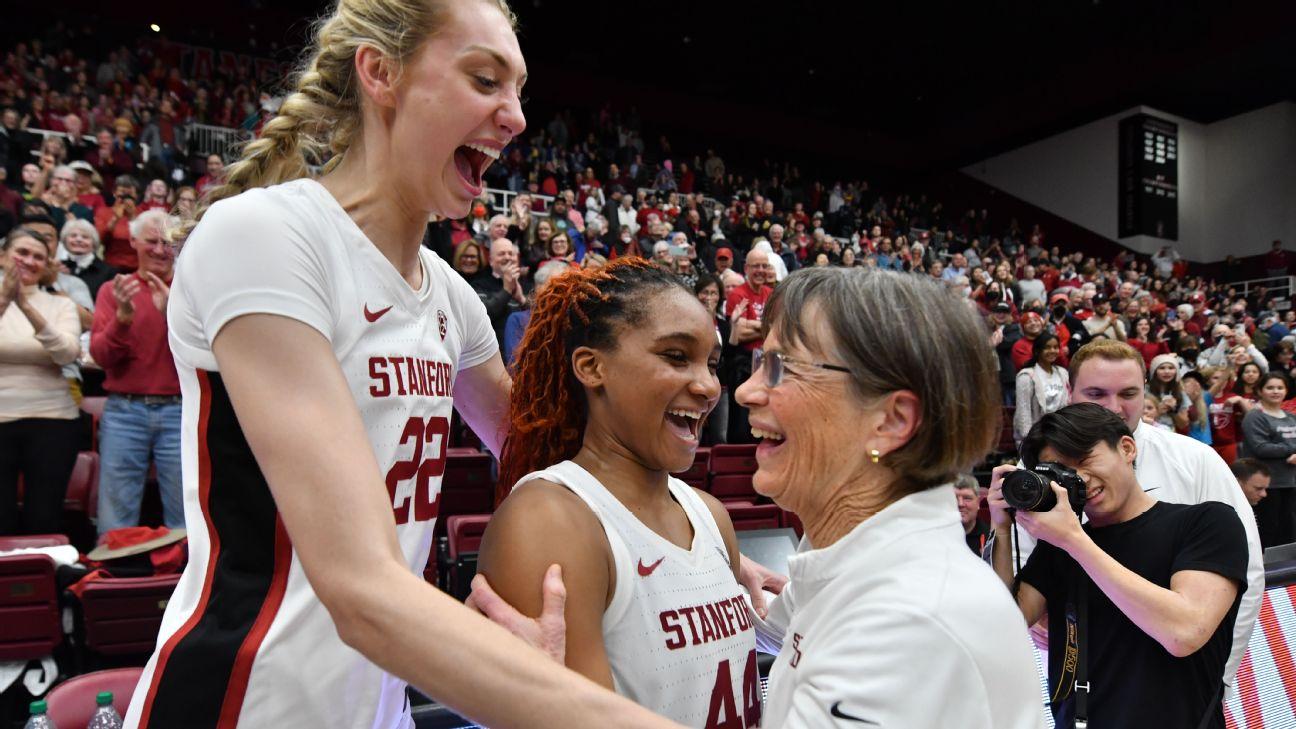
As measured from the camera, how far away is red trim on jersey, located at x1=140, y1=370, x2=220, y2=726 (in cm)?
111

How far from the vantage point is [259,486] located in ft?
3.73

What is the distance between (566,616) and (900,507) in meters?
0.50

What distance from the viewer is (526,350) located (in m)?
1.69

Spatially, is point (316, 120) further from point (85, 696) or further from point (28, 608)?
point (28, 608)

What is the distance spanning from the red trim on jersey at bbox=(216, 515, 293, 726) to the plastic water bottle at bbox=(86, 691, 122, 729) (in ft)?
4.99

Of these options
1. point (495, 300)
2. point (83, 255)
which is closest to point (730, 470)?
point (495, 300)

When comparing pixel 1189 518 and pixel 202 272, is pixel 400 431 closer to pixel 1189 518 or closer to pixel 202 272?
pixel 202 272

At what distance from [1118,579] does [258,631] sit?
1.97 m

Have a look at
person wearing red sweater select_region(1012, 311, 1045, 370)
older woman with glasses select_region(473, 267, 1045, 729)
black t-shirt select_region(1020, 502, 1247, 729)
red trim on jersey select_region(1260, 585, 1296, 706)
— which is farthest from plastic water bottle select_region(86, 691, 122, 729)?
person wearing red sweater select_region(1012, 311, 1045, 370)

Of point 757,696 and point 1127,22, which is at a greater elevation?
point 1127,22

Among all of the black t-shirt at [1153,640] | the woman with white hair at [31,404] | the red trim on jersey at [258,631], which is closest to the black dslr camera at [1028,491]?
the black t-shirt at [1153,640]

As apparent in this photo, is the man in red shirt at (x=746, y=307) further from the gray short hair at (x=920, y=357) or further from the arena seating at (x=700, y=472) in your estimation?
the gray short hair at (x=920, y=357)

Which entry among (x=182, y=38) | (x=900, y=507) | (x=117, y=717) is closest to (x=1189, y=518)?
(x=900, y=507)

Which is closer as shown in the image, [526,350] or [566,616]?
[566,616]
